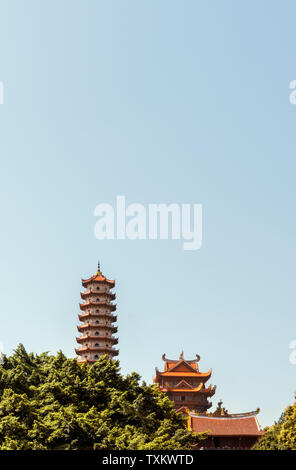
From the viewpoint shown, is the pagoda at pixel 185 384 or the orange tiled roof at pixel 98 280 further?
the orange tiled roof at pixel 98 280

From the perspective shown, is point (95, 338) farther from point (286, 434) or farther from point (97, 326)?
point (286, 434)

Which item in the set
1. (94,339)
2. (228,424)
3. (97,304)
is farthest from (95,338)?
(228,424)

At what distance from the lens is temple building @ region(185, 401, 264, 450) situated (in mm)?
35688

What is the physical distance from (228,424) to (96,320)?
21.4m

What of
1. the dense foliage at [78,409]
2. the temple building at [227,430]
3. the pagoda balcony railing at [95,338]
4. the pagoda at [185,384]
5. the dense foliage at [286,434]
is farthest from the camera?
the pagoda balcony railing at [95,338]

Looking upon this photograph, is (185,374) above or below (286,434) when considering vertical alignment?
above

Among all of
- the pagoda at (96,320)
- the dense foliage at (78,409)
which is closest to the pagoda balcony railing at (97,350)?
Answer: the pagoda at (96,320)

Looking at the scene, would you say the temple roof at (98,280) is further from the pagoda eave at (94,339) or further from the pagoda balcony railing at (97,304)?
the pagoda eave at (94,339)

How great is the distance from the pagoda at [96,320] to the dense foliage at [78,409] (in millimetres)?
23784

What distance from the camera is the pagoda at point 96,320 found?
170 feet

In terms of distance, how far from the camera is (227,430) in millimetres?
35969

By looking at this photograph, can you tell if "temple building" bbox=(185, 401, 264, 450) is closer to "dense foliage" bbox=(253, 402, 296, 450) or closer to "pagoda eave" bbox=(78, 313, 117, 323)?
"dense foliage" bbox=(253, 402, 296, 450)

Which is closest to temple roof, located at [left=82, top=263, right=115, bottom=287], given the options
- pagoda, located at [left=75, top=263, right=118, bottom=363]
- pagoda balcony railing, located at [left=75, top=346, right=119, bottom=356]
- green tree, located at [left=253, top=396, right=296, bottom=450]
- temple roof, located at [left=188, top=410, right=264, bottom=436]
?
pagoda, located at [left=75, top=263, right=118, bottom=363]

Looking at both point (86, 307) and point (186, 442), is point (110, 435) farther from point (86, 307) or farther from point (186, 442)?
point (86, 307)
